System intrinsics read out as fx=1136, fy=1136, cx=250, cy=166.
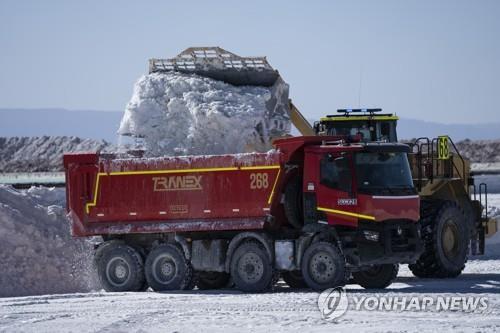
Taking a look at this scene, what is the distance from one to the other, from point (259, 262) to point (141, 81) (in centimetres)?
788

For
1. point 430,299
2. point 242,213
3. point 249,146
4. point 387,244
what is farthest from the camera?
Answer: point 249,146

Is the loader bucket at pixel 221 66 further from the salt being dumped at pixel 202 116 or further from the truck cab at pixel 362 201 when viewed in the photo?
the truck cab at pixel 362 201

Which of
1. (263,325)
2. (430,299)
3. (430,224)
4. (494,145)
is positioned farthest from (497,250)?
(494,145)

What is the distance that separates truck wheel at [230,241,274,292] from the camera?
64.4 feet

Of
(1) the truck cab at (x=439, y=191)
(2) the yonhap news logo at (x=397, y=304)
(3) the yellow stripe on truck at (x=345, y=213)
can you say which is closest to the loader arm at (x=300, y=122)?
(1) the truck cab at (x=439, y=191)

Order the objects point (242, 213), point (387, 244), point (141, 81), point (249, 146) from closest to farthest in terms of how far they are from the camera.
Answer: point (387, 244) → point (242, 213) → point (249, 146) → point (141, 81)

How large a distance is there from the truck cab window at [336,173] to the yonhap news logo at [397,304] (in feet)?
7.86

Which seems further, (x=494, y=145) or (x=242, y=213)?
(x=494, y=145)

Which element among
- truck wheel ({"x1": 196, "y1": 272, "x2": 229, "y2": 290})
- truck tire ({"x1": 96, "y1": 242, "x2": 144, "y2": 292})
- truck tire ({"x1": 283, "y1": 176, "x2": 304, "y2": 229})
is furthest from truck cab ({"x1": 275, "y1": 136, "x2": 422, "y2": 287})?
truck tire ({"x1": 96, "y1": 242, "x2": 144, "y2": 292})

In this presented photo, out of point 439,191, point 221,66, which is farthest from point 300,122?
point 439,191

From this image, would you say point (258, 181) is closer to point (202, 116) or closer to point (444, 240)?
point (444, 240)

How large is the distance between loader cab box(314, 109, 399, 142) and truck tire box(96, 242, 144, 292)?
489 cm

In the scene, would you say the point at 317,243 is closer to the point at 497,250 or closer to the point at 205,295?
the point at 205,295

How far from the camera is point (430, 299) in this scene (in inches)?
649
